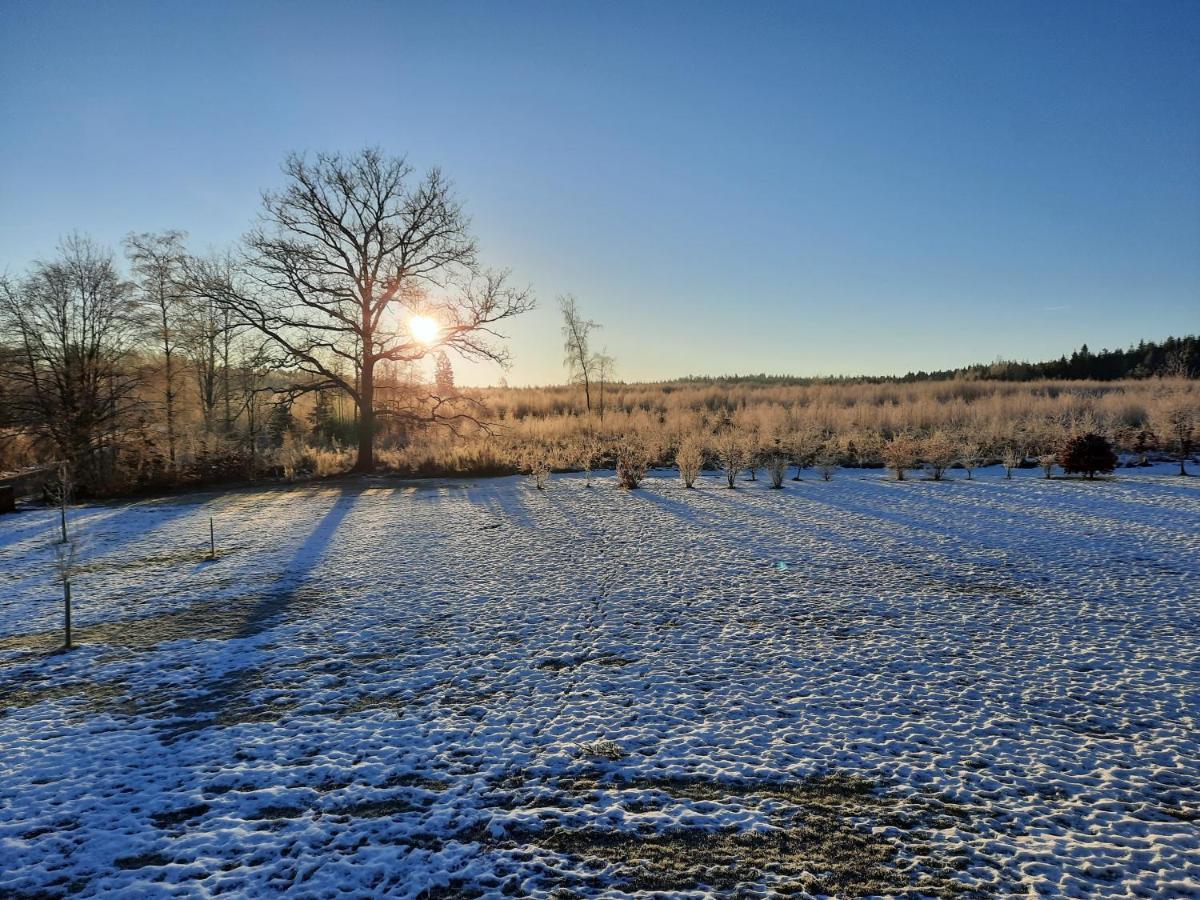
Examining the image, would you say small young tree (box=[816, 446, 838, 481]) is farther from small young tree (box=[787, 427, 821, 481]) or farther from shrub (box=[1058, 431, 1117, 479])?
shrub (box=[1058, 431, 1117, 479])

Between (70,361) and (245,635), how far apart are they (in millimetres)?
19896

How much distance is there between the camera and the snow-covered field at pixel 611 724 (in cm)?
319

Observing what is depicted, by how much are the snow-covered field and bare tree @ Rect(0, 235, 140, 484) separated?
502 inches

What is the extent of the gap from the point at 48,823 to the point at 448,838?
7.58 feet

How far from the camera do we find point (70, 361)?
794 inches

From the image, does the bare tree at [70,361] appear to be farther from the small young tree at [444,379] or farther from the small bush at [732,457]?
the small bush at [732,457]

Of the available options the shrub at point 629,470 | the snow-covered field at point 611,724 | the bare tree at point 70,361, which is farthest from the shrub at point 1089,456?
the bare tree at point 70,361

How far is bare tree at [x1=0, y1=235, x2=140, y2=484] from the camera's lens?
755 inches

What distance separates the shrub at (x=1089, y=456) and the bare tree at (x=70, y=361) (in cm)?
2832

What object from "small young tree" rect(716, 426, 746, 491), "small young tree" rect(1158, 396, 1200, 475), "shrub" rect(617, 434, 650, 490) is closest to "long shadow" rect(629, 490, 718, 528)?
"shrub" rect(617, 434, 650, 490)

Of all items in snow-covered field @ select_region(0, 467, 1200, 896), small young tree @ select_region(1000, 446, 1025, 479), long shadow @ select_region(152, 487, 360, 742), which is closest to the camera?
snow-covered field @ select_region(0, 467, 1200, 896)

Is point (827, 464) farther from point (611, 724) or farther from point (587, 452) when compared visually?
point (611, 724)

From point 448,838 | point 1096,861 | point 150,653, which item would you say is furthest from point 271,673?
point 1096,861

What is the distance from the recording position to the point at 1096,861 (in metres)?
3.15
